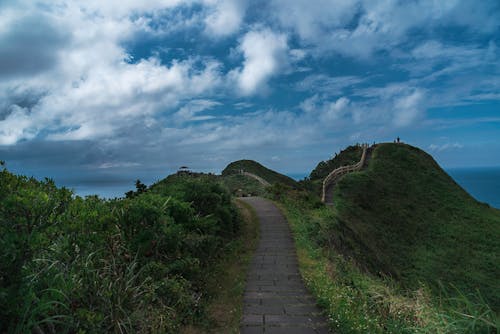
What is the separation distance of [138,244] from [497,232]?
2491 centimetres

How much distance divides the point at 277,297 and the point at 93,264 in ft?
10.7

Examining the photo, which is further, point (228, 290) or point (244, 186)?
point (244, 186)

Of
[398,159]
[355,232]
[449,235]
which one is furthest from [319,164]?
[355,232]

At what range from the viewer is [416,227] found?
928 inches

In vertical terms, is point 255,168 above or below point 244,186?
above

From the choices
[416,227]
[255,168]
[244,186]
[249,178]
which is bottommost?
[416,227]

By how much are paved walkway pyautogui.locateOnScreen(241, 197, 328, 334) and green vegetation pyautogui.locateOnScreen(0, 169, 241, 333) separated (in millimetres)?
863

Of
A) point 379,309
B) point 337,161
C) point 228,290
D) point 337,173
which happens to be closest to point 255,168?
point 337,161

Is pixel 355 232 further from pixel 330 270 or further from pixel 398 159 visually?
pixel 398 159

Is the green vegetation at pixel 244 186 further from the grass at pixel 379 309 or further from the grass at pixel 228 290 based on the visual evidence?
the grass at pixel 379 309

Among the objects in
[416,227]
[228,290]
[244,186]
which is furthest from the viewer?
[244,186]

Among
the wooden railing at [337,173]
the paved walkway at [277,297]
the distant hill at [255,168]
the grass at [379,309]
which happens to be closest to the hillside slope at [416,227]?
the wooden railing at [337,173]

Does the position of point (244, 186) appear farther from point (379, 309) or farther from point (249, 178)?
point (379, 309)

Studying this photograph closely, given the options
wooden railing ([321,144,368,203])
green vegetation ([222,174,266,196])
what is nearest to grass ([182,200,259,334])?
green vegetation ([222,174,266,196])
